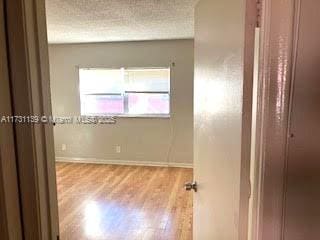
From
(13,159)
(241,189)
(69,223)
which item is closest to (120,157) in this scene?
(69,223)

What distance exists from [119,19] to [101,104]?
84.9 inches

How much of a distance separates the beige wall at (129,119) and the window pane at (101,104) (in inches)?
6.1

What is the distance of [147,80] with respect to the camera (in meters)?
4.73

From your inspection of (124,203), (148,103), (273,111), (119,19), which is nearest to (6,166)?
(273,111)

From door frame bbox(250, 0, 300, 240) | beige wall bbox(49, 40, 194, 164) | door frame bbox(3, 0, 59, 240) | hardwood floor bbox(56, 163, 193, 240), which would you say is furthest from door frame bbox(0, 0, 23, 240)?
beige wall bbox(49, 40, 194, 164)

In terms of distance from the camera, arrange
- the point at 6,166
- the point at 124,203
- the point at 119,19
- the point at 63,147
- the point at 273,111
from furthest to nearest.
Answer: the point at 63,147 < the point at 124,203 < the point at 119,19 < the point at 6,166 < the point at 273,111

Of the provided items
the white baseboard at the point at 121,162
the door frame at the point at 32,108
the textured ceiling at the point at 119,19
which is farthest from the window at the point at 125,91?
the door frame at the point at 32,108

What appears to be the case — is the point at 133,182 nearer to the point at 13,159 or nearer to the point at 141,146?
the point at 141,146

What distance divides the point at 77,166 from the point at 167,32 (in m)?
2.94

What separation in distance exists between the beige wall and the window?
0.12 metres

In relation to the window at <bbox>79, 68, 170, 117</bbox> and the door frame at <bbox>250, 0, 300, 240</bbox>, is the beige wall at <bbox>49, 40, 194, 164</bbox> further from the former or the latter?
the door frame at <bbox>250, 0, 300, 240</bbox>

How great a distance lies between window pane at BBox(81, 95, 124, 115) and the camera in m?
4.87

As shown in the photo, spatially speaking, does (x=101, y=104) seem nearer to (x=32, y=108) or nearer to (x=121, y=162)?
(x=121, y=162)

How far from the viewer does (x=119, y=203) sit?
10.7ft
